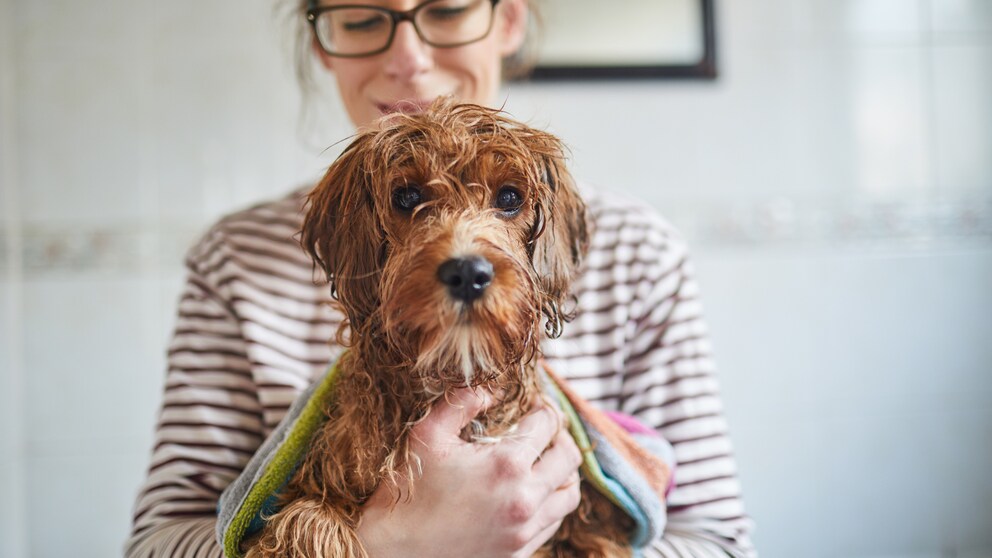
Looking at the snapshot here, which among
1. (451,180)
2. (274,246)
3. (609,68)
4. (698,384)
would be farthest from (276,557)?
(609,68)

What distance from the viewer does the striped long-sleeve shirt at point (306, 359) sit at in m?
1.35

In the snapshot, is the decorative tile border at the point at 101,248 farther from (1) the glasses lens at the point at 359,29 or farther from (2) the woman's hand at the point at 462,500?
(2) the woman's hand at the point at 462,500

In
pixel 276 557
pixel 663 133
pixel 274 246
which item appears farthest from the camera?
pixel 663 133

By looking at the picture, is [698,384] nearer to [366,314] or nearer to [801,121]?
[366,314]

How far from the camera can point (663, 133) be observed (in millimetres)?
2594

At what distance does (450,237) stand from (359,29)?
654 millimetres

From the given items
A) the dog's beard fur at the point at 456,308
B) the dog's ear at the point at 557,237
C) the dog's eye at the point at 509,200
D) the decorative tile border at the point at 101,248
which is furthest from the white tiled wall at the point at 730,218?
the dog's beard fur at the point at 456,308

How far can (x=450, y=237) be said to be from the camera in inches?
36.6

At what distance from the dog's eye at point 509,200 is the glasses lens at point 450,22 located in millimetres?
443

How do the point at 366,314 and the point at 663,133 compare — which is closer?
the point at 366,314

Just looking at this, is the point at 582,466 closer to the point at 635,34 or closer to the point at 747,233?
the point at 747,233

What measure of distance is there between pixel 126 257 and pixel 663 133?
75.2 inches

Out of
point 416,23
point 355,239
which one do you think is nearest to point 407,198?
point 355,239

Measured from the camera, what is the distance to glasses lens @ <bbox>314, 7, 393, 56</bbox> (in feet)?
4.48
